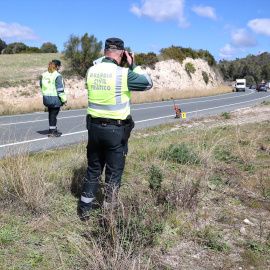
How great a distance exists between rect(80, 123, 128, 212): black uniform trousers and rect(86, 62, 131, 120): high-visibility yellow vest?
152 mm

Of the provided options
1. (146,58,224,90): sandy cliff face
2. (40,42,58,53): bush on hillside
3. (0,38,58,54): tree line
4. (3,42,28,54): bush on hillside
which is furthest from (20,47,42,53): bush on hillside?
(146,58,224,90): sandy cliff face

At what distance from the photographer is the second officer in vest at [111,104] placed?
125 inches

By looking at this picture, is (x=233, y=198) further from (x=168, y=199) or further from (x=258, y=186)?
(x=168, y=199)

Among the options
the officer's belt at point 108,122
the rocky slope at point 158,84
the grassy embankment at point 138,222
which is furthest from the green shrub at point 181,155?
the rocky slope at point 158,84

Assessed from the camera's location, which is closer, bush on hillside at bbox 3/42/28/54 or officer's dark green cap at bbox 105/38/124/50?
officer's dark green cap at bbox 105/38/124/50

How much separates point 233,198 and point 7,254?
282cm

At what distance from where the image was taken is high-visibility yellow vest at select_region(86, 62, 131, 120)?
3.16 meters

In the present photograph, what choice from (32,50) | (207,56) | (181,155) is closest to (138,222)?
(181,155)

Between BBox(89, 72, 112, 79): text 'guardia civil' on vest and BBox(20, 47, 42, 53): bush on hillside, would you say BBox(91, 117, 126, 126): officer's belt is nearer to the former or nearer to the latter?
BBox(89, 72, 112, 79): text 'guardia civil' on vest

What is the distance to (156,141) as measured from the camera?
7.17 meters

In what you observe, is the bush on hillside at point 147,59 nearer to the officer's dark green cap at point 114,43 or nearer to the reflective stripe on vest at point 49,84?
the reflective stripe on vest at point 49,84

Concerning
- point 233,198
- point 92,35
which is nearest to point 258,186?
point 233,198

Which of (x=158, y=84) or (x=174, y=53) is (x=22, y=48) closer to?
(x=174, y=53)

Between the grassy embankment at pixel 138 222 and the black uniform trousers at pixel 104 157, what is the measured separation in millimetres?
226
